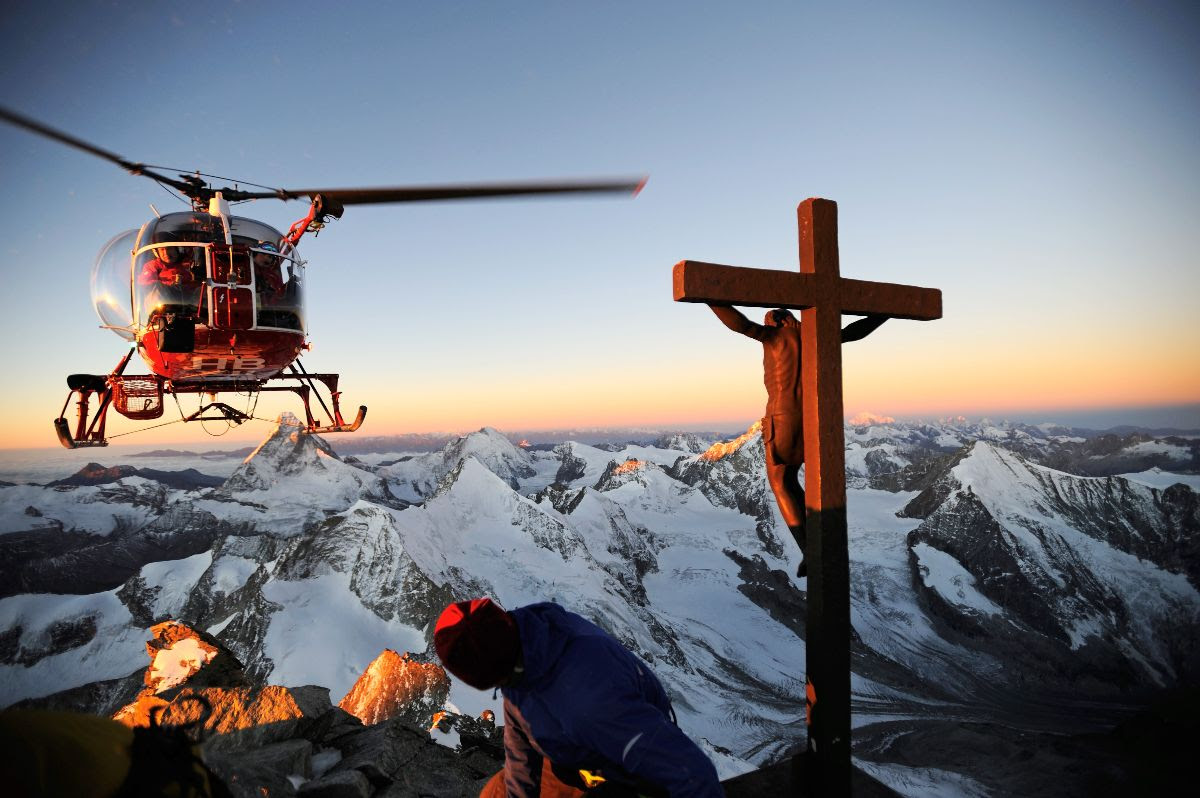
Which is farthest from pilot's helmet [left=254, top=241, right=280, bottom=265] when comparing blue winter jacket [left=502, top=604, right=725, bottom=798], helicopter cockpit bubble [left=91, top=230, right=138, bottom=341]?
blue winter jacket [left=502, top=604, right=725, bottom=798]

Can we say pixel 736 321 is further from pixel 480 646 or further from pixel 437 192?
pixel 437 192

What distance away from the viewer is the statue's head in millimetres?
3818

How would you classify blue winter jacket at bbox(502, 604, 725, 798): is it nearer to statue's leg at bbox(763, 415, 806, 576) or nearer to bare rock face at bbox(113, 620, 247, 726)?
statue's leg at bbox(763, 415, 806, 576)

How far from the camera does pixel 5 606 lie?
122500mm

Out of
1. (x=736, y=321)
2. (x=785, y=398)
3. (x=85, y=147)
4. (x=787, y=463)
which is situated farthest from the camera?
(x=85, y=147)

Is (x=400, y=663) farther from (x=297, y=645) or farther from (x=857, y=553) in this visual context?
(x=857, y=553)

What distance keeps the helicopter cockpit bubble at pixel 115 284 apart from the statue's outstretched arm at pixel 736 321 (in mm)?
9721

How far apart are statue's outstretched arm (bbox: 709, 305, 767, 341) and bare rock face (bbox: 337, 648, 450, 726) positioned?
4624 centimetres

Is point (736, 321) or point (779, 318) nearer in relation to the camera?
point (736, 321)

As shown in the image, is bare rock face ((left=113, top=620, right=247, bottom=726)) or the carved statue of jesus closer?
the carved statue of jesus

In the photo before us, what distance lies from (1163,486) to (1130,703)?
3029 inches

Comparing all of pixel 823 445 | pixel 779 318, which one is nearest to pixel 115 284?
pixel 779 318

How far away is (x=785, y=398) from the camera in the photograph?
12.6ft

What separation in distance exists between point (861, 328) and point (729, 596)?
447ft
